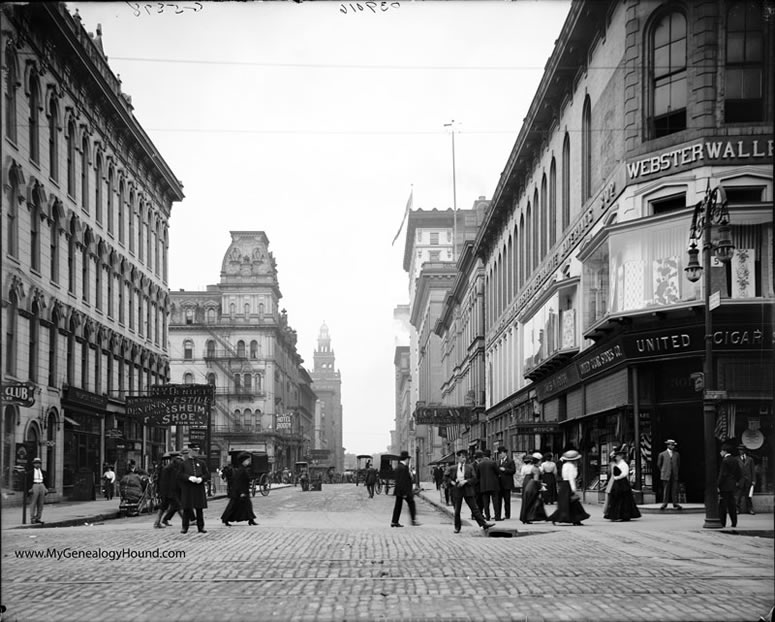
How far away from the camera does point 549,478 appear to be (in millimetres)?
29672

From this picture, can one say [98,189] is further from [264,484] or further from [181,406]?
[264,484]

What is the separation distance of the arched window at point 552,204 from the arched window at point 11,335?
1918 cm

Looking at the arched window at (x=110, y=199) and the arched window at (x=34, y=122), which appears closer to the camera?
the arched window at (x=34, y=122)

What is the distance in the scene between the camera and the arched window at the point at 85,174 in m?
44.2

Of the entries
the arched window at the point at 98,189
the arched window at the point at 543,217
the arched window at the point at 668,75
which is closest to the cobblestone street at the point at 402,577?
the arched window at the point at 668,75

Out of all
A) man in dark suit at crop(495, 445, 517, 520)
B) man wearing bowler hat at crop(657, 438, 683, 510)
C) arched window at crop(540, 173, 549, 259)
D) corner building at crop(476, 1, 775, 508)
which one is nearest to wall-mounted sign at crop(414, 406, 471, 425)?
arched window at crop(540, 173, 549, 259)

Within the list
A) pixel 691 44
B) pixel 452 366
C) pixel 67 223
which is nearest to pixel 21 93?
pixel 67 223

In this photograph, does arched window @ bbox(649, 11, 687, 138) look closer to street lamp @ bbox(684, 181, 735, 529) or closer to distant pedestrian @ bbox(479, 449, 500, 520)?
street lamp @ bbox(684, 181, 735, 529)

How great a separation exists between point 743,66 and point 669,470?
9.50m

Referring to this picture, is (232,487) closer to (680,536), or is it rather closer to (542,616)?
(680,536)

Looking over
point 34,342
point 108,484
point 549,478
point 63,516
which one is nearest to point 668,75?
point 549,478

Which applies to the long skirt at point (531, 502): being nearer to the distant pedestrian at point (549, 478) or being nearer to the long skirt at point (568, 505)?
the long skirt at point (568, 505)

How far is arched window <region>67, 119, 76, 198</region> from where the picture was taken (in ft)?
137

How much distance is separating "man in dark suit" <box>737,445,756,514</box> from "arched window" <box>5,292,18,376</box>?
2152 centimetres
